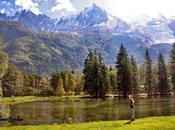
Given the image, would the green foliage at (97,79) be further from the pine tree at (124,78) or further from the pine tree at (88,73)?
the pine tree at (124,78)

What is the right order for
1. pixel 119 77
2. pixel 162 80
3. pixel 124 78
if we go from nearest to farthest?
pixel 124 78
pixel 119 77
pixel 162 80

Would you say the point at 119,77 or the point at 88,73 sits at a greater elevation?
the point at 88,73

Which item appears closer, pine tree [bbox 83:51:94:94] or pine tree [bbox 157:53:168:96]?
pine tree [bbox 83:51:94:94]

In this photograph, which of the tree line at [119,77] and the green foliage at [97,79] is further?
the tree line at [119,77]

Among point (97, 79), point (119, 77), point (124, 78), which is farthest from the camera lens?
point (119, 77)

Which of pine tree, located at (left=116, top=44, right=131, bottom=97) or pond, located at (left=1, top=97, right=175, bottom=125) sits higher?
pine tree, located at (left=116, top=44, right=131, bottom=97)

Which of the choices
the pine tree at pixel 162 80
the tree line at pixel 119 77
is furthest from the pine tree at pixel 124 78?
the pine tree at pixel 162 80

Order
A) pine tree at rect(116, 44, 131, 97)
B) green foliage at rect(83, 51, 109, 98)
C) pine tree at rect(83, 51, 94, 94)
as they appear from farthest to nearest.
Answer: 1. pine tree at rect(83, 51, 94, 94)
2. pine tree at rect(116, 44, 131, 97)
3. green foliage at rect(83, 51, 109, 98)

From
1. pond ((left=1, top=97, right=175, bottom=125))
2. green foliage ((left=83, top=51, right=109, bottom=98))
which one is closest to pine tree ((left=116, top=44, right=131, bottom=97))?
green foliage ((left=83, top=51, right=109, bottom=98))

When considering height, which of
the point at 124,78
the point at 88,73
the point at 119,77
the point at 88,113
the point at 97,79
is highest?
the point at 88,73

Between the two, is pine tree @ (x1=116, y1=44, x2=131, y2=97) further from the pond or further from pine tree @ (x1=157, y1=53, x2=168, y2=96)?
the pond

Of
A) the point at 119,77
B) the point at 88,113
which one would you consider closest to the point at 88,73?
the point at 119,77

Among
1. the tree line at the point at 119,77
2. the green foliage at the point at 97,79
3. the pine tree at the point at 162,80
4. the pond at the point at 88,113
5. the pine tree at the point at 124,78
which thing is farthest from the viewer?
the pine tree at the point at 162,80

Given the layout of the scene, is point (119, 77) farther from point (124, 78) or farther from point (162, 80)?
point (162, 80)
